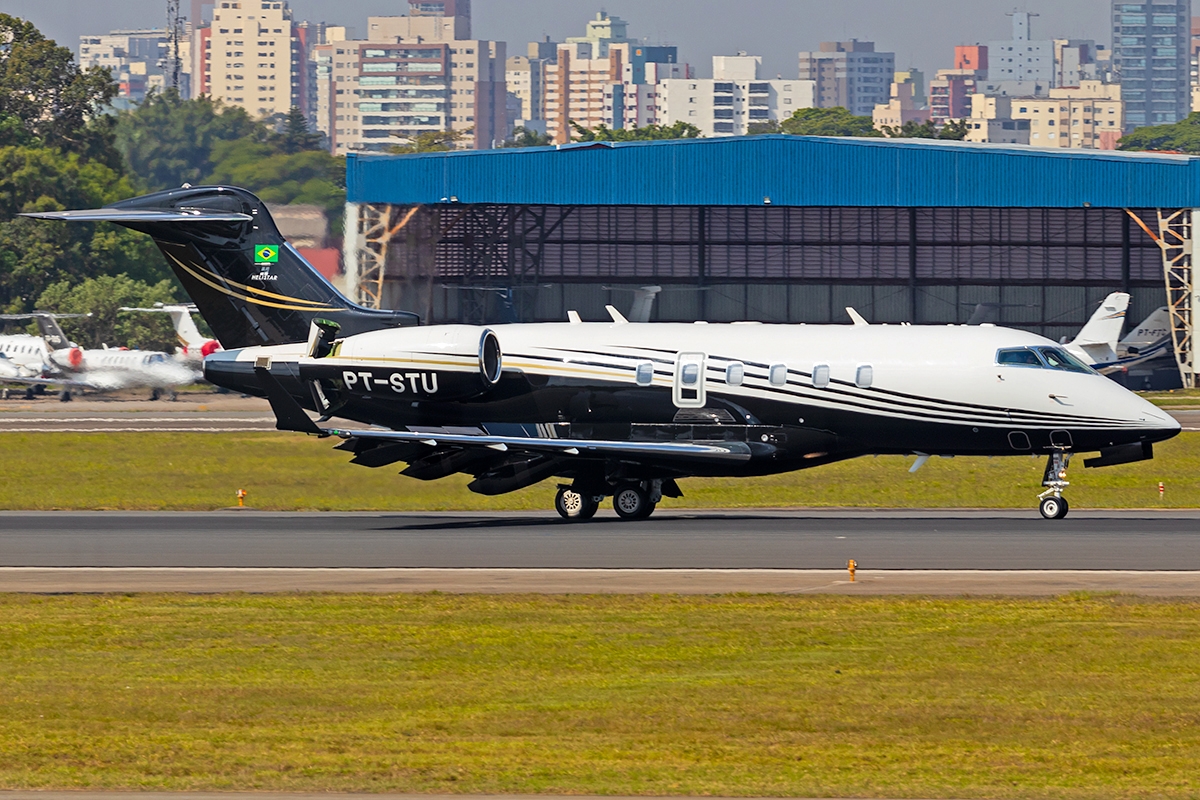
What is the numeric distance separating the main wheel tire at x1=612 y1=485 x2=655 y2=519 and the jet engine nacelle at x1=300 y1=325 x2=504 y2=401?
327 cm

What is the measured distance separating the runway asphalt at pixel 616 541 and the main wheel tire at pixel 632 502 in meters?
0.37

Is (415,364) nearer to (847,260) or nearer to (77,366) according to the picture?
(77,366)

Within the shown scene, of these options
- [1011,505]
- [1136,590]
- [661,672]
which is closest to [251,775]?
[661,672]

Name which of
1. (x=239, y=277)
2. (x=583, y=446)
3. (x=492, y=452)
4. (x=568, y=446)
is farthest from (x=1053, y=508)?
(x=239, y=277)

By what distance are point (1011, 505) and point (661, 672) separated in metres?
21.2

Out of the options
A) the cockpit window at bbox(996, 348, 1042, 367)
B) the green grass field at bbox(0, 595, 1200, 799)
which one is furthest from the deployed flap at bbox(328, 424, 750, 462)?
the green grass field at bbox(0, 595, 1200, 799)

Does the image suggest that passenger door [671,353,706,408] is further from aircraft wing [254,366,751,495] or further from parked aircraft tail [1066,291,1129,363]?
parked aircraft tail [1066,291,1129,363]

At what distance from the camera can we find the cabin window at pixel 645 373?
106 ft

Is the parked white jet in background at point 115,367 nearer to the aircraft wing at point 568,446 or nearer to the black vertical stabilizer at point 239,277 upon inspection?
the black vertical stabilizer at point 239,277

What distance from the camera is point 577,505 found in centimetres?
3297

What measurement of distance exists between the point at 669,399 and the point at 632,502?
219 centimetres

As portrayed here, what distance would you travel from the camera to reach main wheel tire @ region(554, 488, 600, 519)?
108 feet

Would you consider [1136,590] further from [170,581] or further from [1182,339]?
[1182,339]

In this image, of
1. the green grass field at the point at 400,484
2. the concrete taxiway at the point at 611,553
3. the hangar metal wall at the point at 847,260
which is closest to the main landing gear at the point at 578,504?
the concrete taxiway at the point at 611,553
